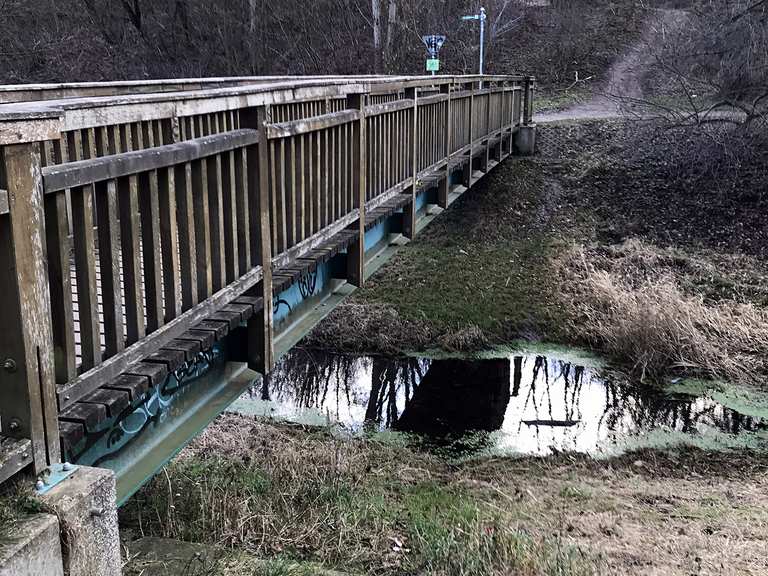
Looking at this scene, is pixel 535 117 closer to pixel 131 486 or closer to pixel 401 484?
pixel 401 484

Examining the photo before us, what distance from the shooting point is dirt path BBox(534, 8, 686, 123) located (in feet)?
77.0

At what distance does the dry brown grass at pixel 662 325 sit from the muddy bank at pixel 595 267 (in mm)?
23

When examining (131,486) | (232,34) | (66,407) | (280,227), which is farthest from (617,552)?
(232,34)

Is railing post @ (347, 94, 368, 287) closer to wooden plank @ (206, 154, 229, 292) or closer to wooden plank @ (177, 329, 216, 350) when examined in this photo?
wooden plank @ (206, 154, 229, 292)

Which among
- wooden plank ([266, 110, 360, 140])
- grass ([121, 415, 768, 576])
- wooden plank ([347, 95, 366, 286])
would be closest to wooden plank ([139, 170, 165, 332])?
wooden plank ([266, 110, 360, 140])

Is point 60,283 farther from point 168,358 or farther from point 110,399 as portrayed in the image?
point 168,358

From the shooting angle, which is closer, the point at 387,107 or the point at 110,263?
the point at 110,263

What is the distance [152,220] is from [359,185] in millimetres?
3420

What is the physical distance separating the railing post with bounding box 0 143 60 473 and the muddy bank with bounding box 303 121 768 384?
10661mm

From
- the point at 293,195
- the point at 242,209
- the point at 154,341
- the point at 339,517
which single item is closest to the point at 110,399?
the point at 154,341

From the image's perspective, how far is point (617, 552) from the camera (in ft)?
22.8

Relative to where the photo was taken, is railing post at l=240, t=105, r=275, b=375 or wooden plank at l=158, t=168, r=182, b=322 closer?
wooden plank at l=158, t=168, r=182, b=322

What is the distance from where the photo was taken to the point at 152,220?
12.2 ft

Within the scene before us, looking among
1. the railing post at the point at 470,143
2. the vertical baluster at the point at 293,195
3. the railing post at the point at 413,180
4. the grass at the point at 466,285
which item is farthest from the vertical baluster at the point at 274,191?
the grass at the point at 466,285
